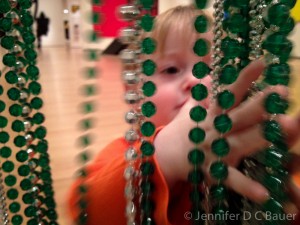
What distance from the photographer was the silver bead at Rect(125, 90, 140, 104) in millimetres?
190

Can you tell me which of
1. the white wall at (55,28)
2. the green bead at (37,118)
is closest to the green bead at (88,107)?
the green bead at (37,118)

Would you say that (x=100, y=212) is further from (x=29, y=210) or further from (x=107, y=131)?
(x=107, y=131)

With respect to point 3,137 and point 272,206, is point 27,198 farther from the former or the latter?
point 272,206

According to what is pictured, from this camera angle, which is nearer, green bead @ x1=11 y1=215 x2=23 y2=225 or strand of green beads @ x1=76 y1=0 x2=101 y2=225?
strand of green beads @ x1=76 y1=0 x2=101 y2=225

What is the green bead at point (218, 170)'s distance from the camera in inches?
7.3

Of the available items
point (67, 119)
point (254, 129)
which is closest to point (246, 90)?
point (254, 129)

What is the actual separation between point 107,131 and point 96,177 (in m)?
0.82

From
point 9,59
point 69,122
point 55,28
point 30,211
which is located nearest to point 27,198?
point 30,211

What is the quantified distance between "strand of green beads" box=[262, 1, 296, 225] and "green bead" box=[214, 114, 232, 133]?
0.7 inches

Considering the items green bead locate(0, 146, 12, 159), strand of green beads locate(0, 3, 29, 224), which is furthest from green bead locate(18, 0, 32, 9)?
green bead locate(0, 146, 12, 159)

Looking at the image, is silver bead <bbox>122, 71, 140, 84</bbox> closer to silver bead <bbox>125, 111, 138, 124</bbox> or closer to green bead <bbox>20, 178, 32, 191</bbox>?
silver bead <bbox>125, 111, 138, 124</bbox>

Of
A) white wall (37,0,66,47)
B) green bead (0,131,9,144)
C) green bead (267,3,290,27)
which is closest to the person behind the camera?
green bead (267,3,290,27)

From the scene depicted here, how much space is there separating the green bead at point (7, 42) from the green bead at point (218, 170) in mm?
150

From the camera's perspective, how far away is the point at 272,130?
0.18m
